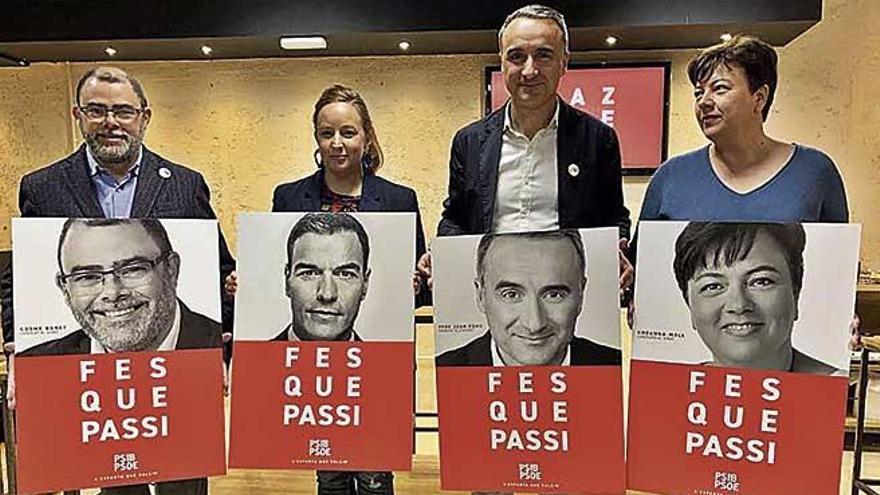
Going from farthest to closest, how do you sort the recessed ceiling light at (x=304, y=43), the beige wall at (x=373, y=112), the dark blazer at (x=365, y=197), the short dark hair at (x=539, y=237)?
1. the beige wall at (x=373, y=112)
2. the recessed ceiling light at (x=304, y=43)
3. the dark blazer at (x=365, y=197)
4. the short dark hair at (x=539, y=237)

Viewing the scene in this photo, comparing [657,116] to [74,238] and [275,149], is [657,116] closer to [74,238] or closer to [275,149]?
[275,149]

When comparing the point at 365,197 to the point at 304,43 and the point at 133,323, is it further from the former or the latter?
the point at 304,43

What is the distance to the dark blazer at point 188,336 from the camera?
174cm

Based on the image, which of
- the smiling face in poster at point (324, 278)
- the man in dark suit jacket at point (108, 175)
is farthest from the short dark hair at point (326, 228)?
the man in dark suit jacket at point (108, 175)

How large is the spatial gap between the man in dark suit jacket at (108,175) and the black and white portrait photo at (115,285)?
0.29 feet

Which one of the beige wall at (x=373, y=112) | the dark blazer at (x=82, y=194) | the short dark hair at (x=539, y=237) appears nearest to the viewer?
the short dark hair at (x=539, y=237)

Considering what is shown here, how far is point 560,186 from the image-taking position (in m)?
1.78

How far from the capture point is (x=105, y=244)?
1746 millimetres

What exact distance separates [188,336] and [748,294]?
4.48ft

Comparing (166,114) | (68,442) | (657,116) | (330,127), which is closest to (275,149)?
(166,114)

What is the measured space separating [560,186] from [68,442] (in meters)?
1.36

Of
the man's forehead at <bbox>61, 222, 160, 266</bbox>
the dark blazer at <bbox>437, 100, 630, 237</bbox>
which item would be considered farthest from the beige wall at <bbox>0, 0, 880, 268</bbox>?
the man's forehead at <bbox>61, 222, 160, 266</bbox>

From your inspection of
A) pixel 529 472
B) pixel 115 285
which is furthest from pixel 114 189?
pixel 529 472

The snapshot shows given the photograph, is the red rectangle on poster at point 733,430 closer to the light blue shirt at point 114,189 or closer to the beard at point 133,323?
the beard at point 133,323
